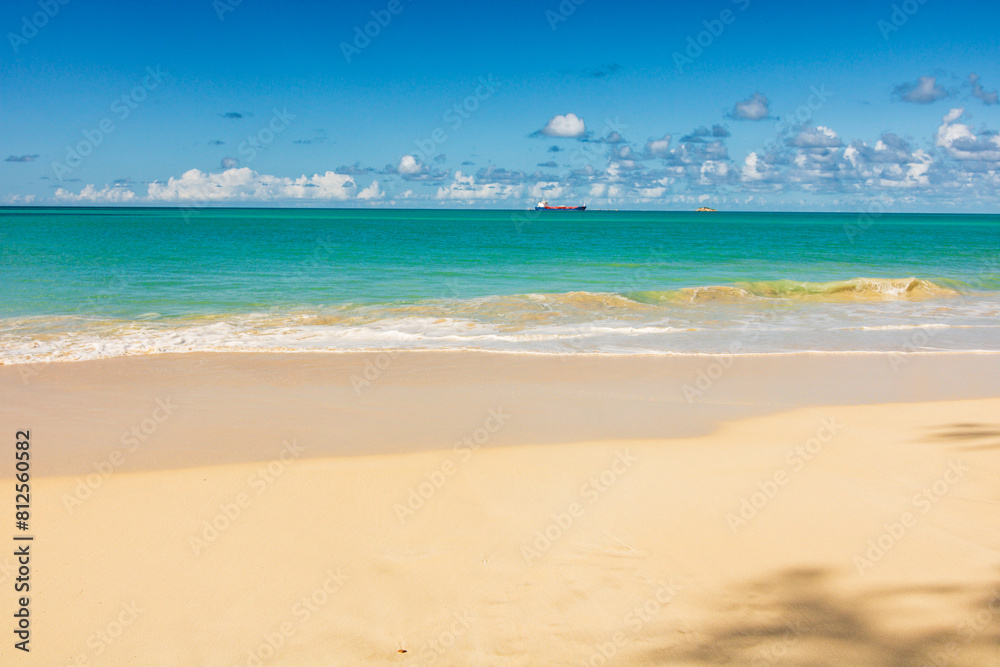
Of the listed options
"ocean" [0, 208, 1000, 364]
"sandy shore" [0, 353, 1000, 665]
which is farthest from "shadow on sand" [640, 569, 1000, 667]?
"ocean" [0, 208, 1000, 364]

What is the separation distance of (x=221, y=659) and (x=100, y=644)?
0.75 meters

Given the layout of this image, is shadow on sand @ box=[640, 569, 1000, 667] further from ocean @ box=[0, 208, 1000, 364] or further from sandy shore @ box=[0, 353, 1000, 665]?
ocean @ box=[0, 208, 1000, 364]

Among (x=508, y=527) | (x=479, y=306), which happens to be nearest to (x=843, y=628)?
(x=508, y=527)

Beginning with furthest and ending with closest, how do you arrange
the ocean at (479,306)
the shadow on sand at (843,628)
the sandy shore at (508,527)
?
the ocean at (479,306)
the sandy shore at (508,527)
the shadow on sand at (843,628)

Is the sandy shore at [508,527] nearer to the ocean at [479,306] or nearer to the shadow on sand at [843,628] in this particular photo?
the shadow on sand at [843,628]

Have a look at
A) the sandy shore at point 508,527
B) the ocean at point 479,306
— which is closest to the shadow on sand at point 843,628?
the sandy shore at point 508,527

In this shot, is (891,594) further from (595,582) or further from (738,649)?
(595,582)

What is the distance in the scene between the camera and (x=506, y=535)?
4.71m

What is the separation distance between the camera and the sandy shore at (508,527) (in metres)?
3.61

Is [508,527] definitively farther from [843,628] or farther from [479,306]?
[479,306]

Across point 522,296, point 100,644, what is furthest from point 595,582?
point 522,296

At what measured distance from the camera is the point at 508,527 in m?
4.83

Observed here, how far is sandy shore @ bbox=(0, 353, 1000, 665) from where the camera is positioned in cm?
361

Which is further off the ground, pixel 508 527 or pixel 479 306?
pixel 479 306
